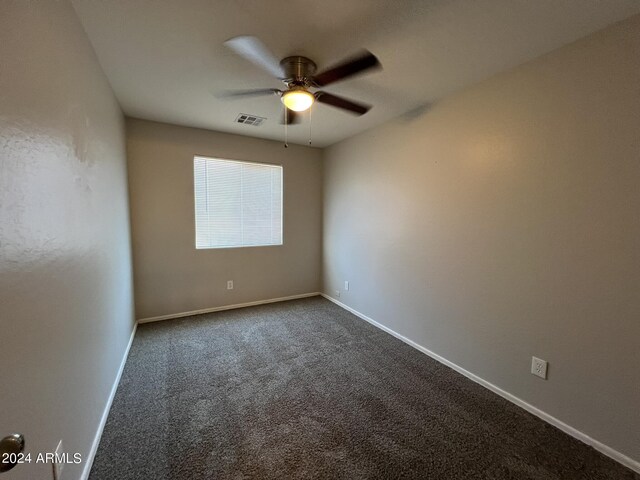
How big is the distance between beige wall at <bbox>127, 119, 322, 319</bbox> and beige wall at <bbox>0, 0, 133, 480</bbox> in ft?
4.43

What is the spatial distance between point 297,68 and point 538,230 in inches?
78.6

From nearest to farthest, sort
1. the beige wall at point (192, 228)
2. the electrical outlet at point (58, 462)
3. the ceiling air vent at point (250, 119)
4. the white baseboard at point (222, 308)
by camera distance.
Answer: the electrical outlet at point (58, 462), the ceiling air vent at point (250, 119), the beige wall at point (192, 228), the white baseboard at point (222, 308)

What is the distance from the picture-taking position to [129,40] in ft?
5.57

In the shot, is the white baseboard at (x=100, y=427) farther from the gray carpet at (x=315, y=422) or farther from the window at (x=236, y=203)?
the window at (x=236, y=203)

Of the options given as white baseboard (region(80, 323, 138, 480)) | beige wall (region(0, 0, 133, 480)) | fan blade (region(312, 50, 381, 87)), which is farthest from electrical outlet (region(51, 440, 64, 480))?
fan blade (region(312, 50, 381, 87))

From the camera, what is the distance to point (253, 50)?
1514 mm

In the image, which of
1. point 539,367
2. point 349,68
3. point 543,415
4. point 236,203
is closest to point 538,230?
point 539,367

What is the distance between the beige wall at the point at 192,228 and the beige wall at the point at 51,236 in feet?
4.43

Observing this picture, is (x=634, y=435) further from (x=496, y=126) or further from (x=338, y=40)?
(x=338, y=40)

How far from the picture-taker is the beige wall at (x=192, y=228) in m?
3.19

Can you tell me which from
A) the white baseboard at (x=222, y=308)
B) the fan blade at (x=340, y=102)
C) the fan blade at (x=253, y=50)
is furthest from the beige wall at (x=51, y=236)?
the white baseboard at (x=222, y=308)

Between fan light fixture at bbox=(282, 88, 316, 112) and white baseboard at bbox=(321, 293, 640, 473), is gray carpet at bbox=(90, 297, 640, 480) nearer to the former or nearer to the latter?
white baseboard at bbox=(321, 293, 640, 473)

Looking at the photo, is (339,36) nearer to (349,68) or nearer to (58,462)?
(349,68)

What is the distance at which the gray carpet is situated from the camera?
4.78ft
